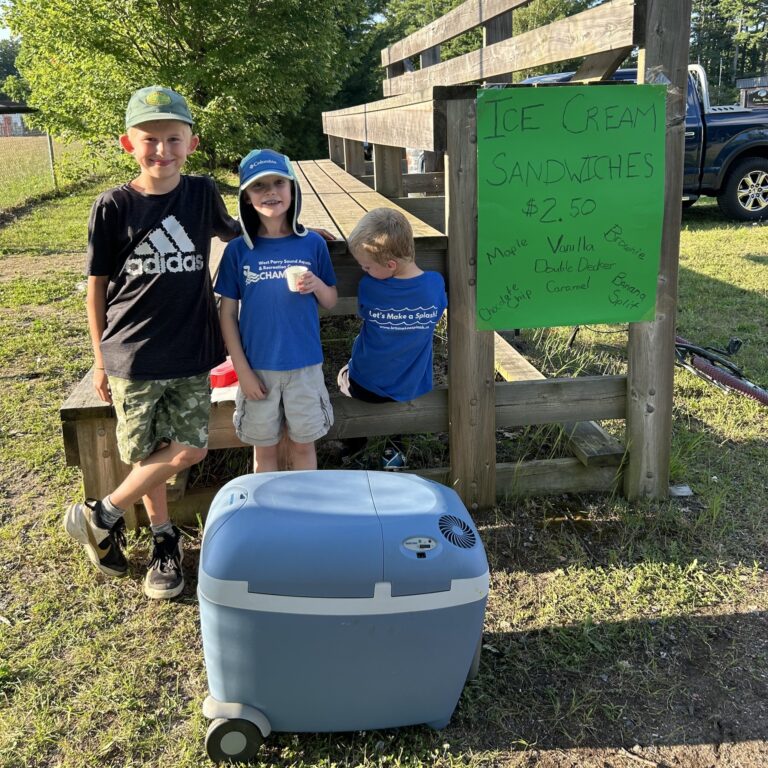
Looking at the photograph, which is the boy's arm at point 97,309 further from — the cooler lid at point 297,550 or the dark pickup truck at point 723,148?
the dark pickup truck at point 723,148

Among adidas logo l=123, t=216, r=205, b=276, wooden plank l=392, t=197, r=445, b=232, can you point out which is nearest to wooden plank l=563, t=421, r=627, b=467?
adidas logo l=123, t=216, r=205, b=276

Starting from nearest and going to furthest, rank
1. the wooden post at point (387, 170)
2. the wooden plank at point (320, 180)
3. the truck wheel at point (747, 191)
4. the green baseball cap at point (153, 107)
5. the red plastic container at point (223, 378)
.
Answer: the green baseball cap at point (153, 107), the red plastic container at point (223, 378), the wooden post at point (387, 170), the wooden plank at point (320, 180), the truck wheel at point (747, 191)

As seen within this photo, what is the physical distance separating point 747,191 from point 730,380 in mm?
6661

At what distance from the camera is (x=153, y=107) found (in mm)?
2438

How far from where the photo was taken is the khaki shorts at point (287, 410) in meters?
2.77

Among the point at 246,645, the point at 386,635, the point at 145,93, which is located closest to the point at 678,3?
the point at 145,93

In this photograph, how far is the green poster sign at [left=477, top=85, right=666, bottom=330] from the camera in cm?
294

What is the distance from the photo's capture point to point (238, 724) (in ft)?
6.61

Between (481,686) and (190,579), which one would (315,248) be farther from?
(481,686)

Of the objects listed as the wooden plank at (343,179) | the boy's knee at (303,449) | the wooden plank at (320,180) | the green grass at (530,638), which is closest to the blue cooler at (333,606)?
the green grass at (530,638)

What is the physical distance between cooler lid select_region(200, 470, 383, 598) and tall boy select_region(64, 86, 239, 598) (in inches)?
33.2

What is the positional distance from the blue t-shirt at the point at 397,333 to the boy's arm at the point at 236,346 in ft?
1.74

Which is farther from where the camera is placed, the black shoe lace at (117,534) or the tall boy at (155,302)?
the black shoe lace at (117,534)

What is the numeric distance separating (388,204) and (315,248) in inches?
93.6
